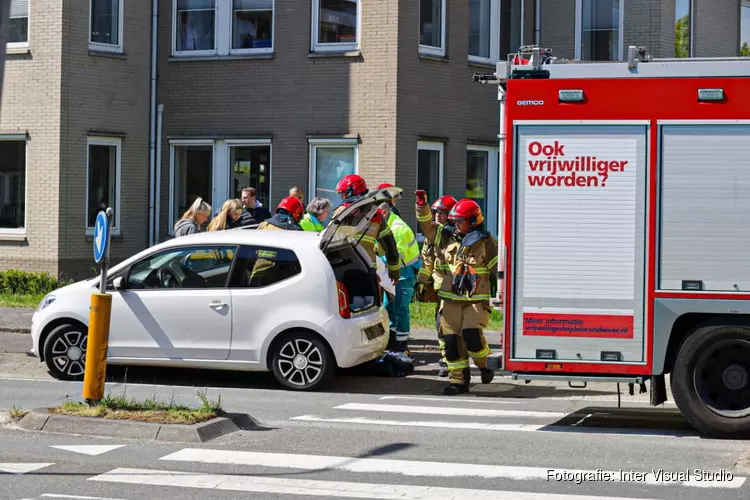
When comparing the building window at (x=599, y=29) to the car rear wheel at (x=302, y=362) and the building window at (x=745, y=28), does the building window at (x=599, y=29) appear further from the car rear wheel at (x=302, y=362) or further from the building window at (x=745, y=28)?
the car rear wheel at (x=302, y=362)

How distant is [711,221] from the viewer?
914 cm

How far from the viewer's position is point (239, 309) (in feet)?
38.5

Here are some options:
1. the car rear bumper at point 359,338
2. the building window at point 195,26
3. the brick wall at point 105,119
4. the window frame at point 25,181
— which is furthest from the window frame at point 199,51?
the car rear bumper at point 359,338

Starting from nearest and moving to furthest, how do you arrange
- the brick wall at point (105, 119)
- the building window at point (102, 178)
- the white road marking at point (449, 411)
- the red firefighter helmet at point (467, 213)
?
the white road marking at point (449, 411)
the red firefighter helmet at point (467, 213)
the brick wall at point (105, 119)
the building window at point (102, 178)

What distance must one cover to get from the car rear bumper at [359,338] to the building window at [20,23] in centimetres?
1065

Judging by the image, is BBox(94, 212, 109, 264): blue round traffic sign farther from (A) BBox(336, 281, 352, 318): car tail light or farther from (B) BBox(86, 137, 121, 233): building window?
(B) BBox(86, 137, 121, 233): building window

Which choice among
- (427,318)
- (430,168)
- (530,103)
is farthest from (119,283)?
(430,168)

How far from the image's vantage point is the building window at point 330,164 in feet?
65.6

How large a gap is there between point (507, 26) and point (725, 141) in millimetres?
12893

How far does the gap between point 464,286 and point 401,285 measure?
219 cm

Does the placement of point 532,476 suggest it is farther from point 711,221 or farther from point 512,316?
point 711,221

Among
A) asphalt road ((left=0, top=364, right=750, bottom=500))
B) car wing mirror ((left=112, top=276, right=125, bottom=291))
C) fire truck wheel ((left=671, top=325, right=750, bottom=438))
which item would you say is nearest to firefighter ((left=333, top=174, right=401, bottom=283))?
asphalt road ((left=0, top=364, right=750, bottom=500))

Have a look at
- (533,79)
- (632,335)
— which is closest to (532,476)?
(632,335)

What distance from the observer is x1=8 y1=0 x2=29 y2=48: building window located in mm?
20125
